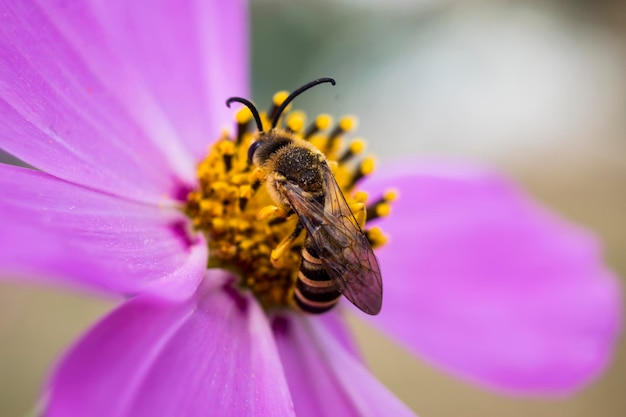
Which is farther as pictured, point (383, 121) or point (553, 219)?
point (383, 121)

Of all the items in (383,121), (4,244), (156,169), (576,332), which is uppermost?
(383,121)

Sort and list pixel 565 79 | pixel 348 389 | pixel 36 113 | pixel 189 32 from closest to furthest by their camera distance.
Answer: pixel 36 113 → pixel 348 389 → pixel 189 32 → pixel 565 79

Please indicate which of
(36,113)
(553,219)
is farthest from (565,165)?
(36,113)

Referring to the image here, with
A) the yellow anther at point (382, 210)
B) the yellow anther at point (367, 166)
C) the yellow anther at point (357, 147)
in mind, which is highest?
the yellow anther at point (357, 147)

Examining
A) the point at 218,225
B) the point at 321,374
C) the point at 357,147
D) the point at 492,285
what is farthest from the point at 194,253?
the point at 492,285

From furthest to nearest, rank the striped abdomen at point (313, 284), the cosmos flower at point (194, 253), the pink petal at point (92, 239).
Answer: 1. the striped abdomen at point (313, 284)
2. the cosmos flower at point (194, 253)
3. the pink petal at point (92, 239)

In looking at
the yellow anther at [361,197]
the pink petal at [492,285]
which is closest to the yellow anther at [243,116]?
the yellow anther at [361,197]

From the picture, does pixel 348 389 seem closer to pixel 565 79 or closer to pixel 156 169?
pixel 156 169

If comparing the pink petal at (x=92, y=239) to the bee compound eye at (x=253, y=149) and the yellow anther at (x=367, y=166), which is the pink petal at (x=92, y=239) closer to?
the bee compound eye at (x=253, y=149)
